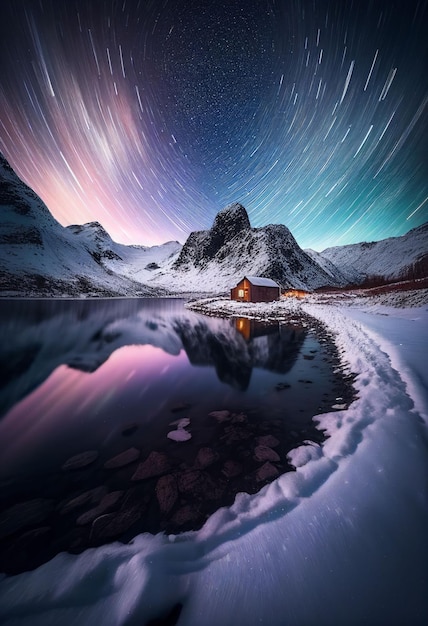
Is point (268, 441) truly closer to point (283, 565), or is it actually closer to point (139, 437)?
point (283, 565)

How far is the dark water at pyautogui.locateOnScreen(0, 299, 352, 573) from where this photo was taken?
3359 millimetres

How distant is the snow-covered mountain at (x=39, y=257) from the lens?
97125 mm

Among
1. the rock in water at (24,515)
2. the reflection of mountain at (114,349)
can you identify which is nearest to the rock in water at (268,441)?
the reflection of mountain at (114,349)

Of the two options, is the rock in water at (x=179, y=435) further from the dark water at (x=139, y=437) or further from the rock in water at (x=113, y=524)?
the rock in water at (x=113, y=524)

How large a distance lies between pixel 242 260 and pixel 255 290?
104176mm

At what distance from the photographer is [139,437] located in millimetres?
5488

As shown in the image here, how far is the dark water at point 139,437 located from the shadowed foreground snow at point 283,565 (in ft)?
1.39

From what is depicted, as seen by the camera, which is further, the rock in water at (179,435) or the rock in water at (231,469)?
the rock in water at (179,435)

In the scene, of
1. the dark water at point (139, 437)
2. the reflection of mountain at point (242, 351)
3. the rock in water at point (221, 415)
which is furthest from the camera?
the reflection of mountain at point (242, 351)

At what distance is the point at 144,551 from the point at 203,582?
0.86 meters

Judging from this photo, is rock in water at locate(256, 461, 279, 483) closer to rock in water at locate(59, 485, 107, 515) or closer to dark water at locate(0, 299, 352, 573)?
dark water at locate(0, 299, 352, 573)

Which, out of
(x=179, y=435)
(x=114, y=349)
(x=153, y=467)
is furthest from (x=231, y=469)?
(x=114, y=349)

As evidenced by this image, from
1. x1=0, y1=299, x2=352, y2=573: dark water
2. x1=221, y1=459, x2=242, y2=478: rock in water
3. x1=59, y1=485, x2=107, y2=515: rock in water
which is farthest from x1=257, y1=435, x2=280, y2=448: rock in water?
x1=59, y1=485, x2=107, y2=515: rock in water

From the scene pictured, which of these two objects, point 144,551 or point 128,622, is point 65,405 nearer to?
point 144,551
